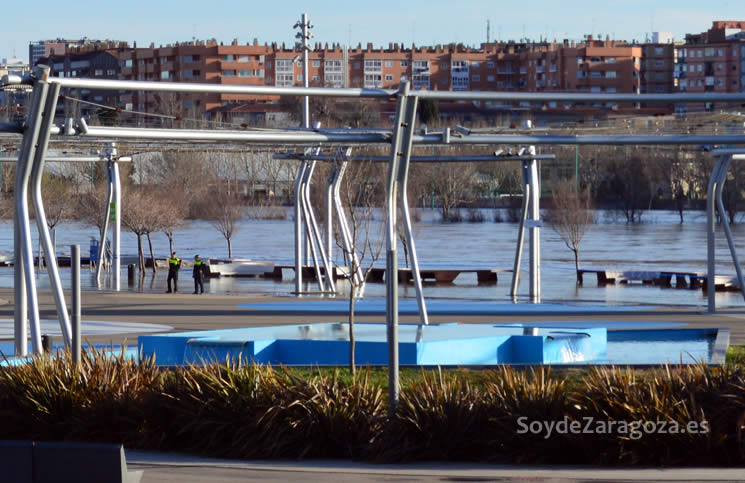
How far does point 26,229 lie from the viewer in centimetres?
1358

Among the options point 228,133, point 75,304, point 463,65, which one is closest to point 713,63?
point 463,65

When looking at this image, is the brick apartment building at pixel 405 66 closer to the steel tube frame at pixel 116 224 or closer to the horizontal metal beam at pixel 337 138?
the steel tube frame at pixel 116 224

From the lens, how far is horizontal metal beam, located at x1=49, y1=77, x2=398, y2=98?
12977 millimetres

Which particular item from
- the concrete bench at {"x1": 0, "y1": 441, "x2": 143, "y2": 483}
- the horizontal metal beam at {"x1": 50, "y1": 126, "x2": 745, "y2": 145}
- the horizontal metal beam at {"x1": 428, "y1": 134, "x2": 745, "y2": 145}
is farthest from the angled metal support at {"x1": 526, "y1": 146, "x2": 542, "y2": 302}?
the concrete bench at {"x1": 0, "y1": 441, "x2": 143, "y2": 483}

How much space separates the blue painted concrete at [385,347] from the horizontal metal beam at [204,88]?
11.0 ft

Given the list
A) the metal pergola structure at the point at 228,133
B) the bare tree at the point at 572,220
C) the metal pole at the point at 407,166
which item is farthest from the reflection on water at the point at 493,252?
the metal pergola structure at the point at 228,133

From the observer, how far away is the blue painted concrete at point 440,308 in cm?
2305

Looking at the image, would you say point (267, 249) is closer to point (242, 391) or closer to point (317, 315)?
point (317, 315)

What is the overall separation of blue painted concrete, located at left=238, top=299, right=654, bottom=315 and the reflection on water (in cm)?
849

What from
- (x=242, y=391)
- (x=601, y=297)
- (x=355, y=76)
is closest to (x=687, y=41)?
(x=355, y=76)

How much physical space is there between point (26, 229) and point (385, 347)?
16.3 feet

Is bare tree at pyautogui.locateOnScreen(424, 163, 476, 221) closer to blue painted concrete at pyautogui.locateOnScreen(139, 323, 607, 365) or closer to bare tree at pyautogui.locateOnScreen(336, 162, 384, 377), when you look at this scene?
bare tree at pyautogui.locateOnScreen(336, 162, 384, 377)

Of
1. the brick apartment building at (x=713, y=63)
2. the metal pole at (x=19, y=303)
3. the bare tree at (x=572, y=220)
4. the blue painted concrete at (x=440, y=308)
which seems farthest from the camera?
the brick apartment building at (x=713, y=63)

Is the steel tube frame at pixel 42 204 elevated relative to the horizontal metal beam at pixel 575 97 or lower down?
lower down
